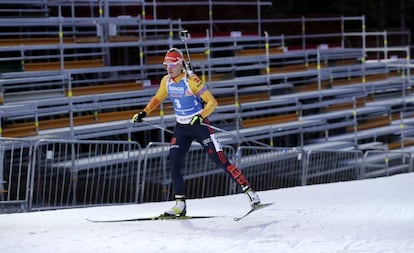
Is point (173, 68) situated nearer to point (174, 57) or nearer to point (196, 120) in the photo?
point (174, 57)

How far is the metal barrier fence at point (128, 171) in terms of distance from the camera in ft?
42.5

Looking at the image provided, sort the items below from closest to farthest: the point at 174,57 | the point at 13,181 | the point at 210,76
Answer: the point at 174,57, the point at 13,181, the point at 210,76

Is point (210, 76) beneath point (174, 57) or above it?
beneath

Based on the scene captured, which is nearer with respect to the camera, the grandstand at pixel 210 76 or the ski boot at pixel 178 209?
the ski boot at pixel 178 209

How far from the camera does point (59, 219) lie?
33.3 feet

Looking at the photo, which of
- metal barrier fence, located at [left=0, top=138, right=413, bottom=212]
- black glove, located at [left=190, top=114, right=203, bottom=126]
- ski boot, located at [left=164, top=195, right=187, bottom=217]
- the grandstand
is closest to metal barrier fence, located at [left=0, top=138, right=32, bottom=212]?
metal barrier fence, located at [left=0, top=138, right=413, bottom=212]

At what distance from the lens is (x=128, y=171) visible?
48.3 feet

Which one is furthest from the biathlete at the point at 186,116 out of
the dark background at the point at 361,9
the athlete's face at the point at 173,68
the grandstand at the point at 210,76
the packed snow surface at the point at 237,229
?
the dark background at the point at 361,9

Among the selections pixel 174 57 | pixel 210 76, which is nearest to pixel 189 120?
pixel 174 57

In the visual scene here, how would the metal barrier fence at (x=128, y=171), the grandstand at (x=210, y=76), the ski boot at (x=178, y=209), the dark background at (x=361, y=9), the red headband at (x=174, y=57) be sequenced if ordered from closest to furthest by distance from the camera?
the red headband at (x=174, y=57), the ski boot at (x=178, y=209), the metal barrier fence at (x=128, y=171), the grandstand at (x=210, y=76), the dark background at (x=361, y=9)

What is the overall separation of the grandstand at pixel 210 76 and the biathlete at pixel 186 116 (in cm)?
405

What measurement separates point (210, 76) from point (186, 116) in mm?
9375

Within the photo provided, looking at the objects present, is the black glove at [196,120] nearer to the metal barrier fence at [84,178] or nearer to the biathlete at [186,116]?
the biathlete at [186,116]

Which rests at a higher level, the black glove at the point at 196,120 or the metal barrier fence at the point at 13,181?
the black glove at the point at 196,120
